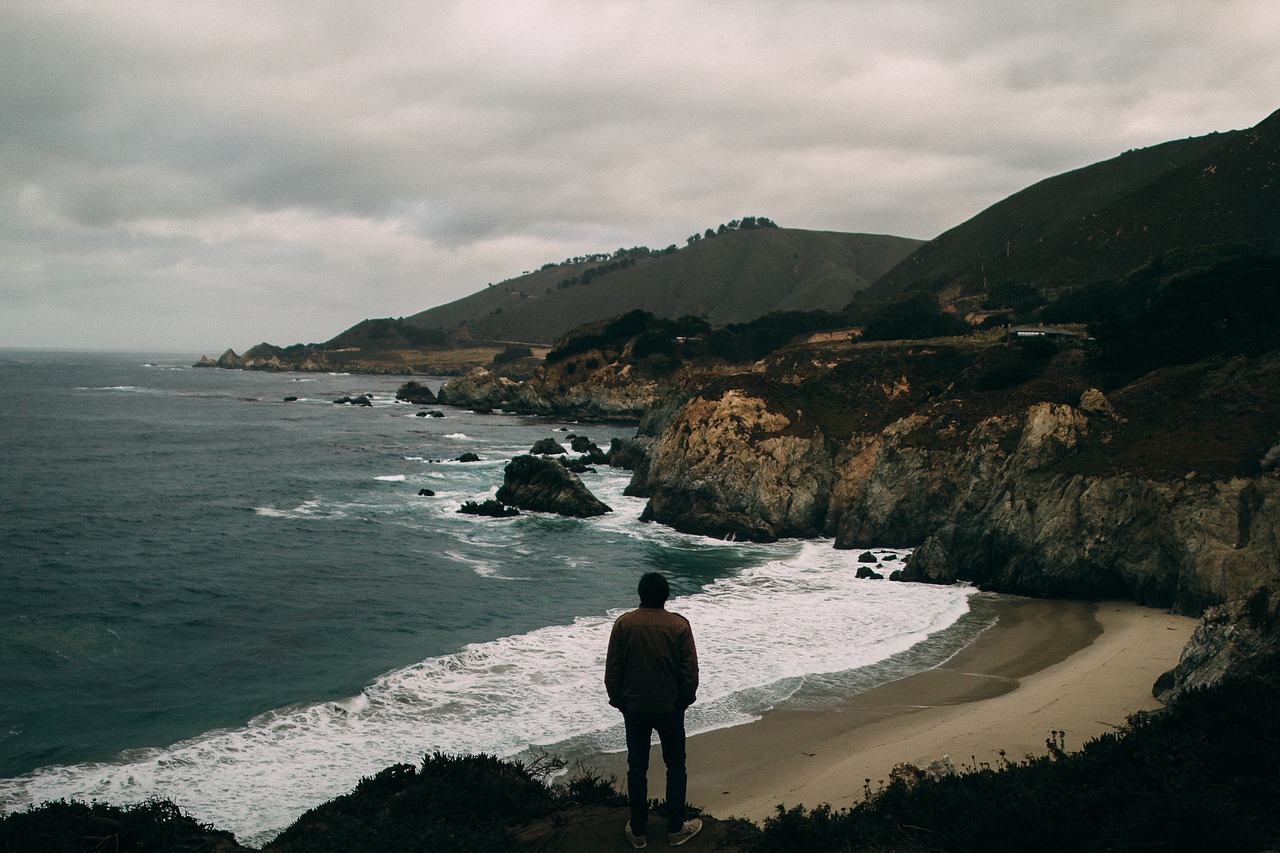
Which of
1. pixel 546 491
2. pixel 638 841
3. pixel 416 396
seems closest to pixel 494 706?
pixel 638 841

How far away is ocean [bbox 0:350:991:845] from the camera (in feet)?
51.7

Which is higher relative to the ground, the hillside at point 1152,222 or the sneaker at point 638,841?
the hillside at point 1152,222

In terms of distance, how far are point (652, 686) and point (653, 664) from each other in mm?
210

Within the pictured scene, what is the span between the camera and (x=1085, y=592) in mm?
26797

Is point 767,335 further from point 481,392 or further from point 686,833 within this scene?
point 686,833

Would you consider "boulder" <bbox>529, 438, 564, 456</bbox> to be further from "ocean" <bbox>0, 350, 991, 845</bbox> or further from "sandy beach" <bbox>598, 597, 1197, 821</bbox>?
"sandy beach" <bbox>598, 597, 1197, 821</bbox>

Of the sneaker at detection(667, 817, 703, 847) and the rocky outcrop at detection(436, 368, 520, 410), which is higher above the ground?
the rocky outcrop at detection(436, 368, 520, 410)

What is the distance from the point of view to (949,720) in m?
16.8

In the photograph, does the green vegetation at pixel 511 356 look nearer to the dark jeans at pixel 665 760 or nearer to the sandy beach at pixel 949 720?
the sandy beach at pixel 949 720

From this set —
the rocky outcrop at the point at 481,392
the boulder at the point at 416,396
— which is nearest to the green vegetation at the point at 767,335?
the rocky outcrop at the point at 481,392

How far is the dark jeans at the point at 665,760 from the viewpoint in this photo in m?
8.53

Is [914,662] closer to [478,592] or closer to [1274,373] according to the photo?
[478,592]

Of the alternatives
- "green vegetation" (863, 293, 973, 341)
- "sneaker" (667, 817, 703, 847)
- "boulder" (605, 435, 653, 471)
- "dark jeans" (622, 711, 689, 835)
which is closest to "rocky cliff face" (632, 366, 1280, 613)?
"boulder" (605, 435, 653, 471)

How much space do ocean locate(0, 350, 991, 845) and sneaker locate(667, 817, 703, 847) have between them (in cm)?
728
